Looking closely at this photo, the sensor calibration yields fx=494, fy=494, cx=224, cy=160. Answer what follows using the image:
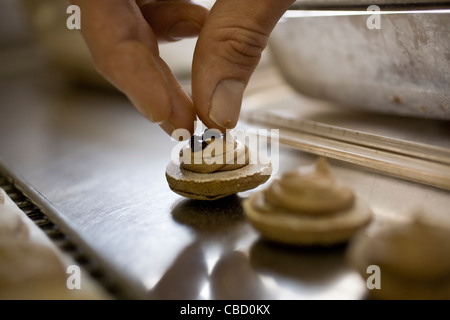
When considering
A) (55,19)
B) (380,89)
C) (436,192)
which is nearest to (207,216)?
(436,192)

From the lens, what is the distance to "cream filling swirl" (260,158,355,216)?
68cm

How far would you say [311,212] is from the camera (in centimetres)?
68

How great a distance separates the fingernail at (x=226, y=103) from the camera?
36.9 inches

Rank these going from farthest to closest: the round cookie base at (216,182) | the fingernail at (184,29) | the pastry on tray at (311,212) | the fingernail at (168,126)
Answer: the fingernail at (184,29), the fingernail at (168,126), the round cookie base at (216,182), the pastry on tray at (311,212)

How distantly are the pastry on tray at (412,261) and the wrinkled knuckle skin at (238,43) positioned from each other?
0.47 metres

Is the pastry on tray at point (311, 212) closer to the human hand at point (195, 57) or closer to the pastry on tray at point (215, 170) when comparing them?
the pastry on tray at point (215, 170)

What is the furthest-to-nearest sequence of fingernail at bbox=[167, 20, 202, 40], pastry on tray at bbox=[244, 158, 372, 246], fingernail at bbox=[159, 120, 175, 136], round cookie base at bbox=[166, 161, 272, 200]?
fingernail at bbox=[167, 20, 202, 40], fingernail at bbox=[159, 120, 175, 136], round cookie base at bbox=[166, 161, 272, 200], pastry on tray at bbox=[244, 158, 372, 246]

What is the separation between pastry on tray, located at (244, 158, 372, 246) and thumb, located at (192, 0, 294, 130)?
0.90ft

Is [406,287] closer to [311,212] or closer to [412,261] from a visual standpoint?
[412,261]

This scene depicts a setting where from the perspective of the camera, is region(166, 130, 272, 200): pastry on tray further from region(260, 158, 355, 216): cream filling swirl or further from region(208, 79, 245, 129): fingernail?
region(260, 158, 355, 216): cream filling swirl

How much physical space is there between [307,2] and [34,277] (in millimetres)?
893
